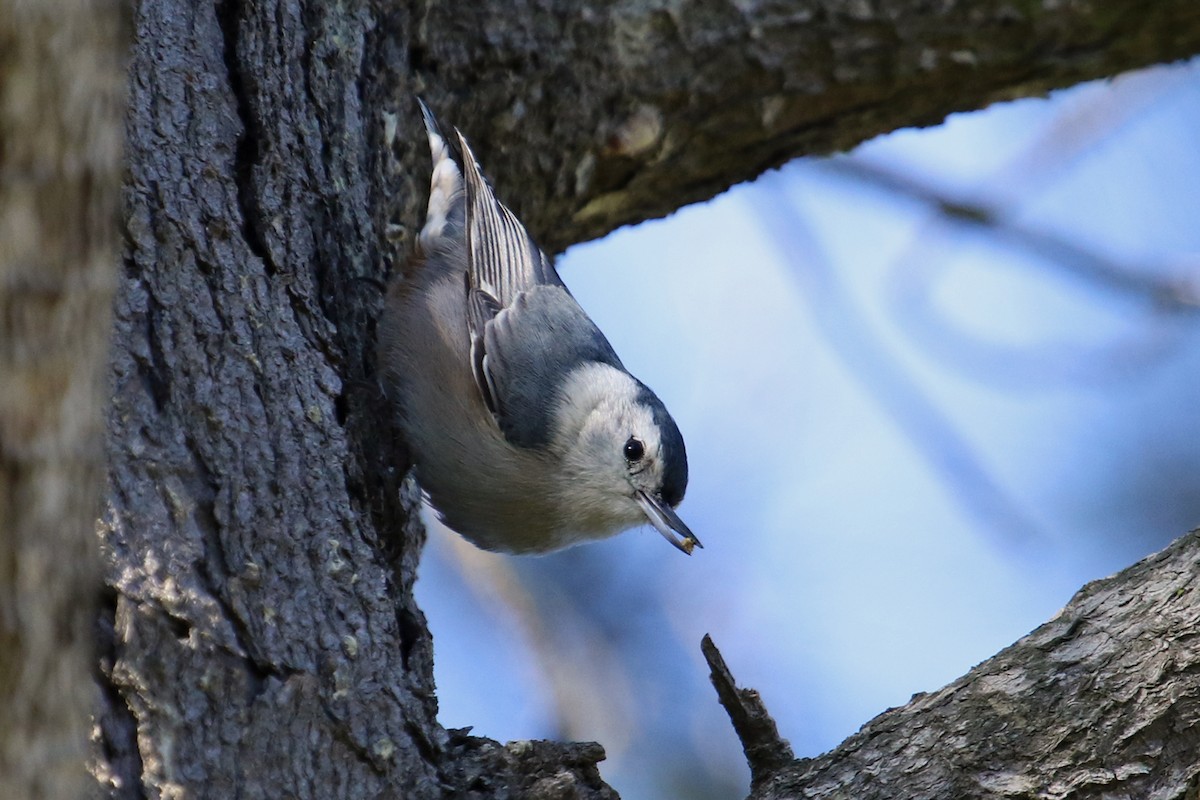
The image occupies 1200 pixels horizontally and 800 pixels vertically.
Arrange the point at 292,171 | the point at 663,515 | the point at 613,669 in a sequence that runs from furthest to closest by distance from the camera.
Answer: the point at 613,669
the point at 663,515
the point at 292,171

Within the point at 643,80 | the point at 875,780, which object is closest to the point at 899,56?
the point at 643,80

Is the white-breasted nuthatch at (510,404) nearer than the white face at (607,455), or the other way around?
the white-breasted nuthatch at (510,404)

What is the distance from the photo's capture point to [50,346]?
0.75 m

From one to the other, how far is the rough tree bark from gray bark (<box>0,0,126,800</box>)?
0.83 meters

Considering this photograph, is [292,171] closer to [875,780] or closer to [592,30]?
[592,30]

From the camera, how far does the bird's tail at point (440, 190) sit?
2879 millimetres

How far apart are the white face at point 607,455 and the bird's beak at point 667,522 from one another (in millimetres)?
18

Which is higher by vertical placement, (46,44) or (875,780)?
(46,44)

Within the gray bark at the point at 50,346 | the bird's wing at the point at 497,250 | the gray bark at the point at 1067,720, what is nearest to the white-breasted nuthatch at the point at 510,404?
the bird's wing at the point at 497,250

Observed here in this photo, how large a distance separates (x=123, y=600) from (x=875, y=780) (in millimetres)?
1048

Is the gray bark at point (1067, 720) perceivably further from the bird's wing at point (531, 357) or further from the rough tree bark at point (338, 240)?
the bird's wing at point (531, 357)

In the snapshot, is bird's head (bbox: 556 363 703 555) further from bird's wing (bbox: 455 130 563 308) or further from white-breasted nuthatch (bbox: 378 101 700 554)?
bird's wing (bbox: 455 130 563 308)

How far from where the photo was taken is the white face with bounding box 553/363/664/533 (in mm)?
3129

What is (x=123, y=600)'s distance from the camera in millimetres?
1620
